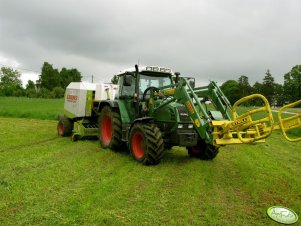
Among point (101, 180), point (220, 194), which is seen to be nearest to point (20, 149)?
point (101, 180)

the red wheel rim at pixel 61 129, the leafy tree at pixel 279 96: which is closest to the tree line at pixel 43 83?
the leafy tree at pixel 279 96

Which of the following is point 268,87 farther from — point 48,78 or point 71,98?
point 71,98

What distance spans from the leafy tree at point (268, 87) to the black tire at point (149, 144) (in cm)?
7603

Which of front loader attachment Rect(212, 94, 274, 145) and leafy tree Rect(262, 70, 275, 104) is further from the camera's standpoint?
leafy tree Rect(262, 70, 275, 104)

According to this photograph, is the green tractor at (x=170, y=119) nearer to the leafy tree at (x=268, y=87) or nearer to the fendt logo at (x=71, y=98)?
the fendt logo at (x=71, y=98)

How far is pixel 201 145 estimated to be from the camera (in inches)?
328

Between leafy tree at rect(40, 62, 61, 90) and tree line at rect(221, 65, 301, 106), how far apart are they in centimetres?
4855

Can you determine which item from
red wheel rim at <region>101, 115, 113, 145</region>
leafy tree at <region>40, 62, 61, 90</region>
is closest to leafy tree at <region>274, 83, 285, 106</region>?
leafy tree at <region>40, 62, 61, 90</region>

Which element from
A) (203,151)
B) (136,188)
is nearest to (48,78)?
(203,151)

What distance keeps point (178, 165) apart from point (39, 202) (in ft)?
12.1

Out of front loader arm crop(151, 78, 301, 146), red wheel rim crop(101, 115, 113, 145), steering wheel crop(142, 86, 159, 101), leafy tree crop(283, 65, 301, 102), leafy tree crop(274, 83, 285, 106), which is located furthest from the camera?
leafy tree crop(274, 83, 285, 106)

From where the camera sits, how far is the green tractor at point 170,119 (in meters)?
6.35

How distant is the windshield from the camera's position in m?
8.55

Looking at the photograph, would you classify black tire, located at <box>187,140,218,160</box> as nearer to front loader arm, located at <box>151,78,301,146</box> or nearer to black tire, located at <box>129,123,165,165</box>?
front loader arm, located at <box>151,78,301,146</box>
